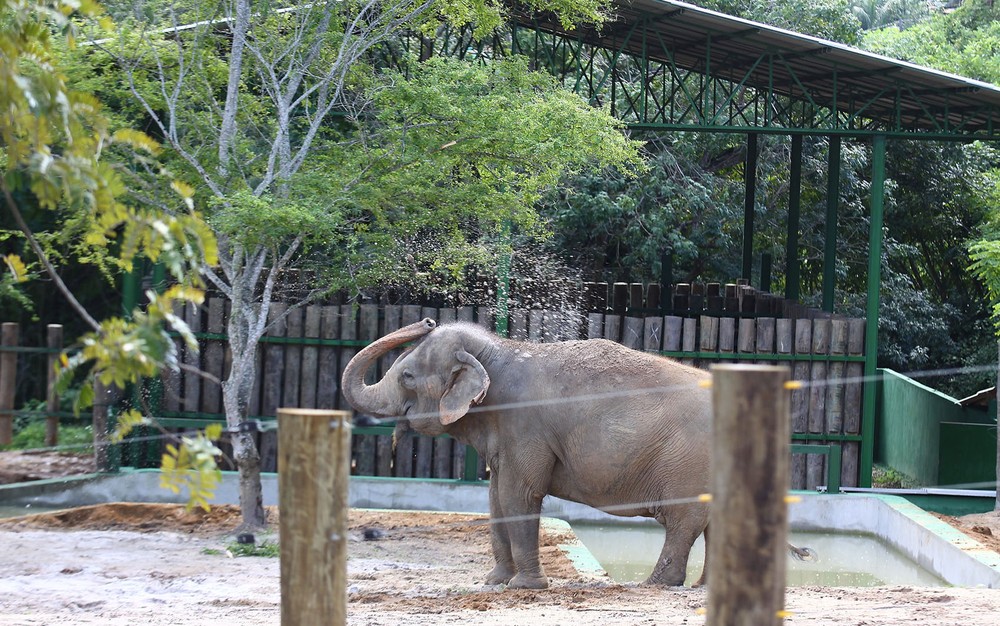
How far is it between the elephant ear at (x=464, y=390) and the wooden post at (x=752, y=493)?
4897mm

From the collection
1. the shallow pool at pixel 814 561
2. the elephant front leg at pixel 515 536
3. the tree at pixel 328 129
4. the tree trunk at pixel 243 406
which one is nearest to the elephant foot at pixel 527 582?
the elephant front leg at pixel 515 536

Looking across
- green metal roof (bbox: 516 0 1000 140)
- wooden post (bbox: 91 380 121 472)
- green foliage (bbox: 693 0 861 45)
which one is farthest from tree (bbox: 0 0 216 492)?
green foliage (bbox: 693 0 861 45)

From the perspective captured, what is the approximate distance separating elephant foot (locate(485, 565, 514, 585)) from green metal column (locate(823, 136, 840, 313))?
30.5 feet

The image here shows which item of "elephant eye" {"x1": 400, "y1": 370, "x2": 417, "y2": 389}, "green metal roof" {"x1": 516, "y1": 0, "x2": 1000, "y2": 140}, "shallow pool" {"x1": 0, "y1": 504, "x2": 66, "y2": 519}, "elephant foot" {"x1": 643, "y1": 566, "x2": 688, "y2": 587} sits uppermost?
"green metal roof" {"x1": 516, "y1": 0, "x2": 1000, "y2": 140}

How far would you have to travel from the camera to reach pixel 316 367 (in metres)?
12.6

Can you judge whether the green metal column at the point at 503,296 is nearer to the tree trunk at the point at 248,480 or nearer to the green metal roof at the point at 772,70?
the green metal roof at the point at 772,70

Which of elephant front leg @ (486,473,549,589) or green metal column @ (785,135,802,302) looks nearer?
elephant front leg @ (486,473,549,589)

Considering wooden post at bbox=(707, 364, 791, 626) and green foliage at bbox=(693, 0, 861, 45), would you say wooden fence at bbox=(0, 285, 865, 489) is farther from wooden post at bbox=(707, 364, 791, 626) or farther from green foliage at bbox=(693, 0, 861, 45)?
green foliage at bbox=(693, 0, 861, 45)

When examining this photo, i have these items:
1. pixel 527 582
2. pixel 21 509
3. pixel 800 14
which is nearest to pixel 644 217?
pixel 800 14

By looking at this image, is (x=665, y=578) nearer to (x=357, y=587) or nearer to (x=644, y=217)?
(x=357, y=587)

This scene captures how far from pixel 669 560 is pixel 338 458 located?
4899 mm

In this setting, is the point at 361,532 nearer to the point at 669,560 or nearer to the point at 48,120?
the point at 669,560

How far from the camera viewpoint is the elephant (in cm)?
830

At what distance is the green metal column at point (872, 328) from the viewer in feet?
42.3
